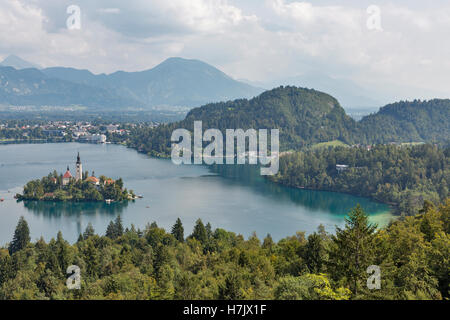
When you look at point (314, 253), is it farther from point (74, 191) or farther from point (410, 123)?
point (410, 123)

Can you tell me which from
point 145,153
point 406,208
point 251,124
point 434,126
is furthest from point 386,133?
point 406,208

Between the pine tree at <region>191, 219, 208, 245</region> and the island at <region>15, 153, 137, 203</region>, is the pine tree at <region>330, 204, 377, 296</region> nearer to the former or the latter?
the pine tree at <region>191, 219, 208, 245</region>

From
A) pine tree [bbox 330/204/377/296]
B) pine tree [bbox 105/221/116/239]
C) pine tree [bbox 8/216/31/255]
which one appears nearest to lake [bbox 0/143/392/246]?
pine tree [bbox 105/221/116/239]

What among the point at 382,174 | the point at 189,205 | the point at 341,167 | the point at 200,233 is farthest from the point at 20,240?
the point at 341,167

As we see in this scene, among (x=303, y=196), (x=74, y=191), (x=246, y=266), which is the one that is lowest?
(x=303, y=196)

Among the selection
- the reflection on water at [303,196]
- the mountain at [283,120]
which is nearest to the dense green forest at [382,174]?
the reflection on water at [303,196]
